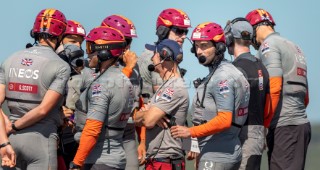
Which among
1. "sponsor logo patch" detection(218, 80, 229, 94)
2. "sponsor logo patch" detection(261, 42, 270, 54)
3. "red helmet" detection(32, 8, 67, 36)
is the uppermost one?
"red helmet" detection(32, 8, 67, 36)

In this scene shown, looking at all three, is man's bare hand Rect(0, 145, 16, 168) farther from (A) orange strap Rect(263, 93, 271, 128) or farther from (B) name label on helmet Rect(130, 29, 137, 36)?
(A) orange strap Rect(263, 93, 271, 128)

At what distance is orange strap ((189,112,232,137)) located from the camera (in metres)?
10.6

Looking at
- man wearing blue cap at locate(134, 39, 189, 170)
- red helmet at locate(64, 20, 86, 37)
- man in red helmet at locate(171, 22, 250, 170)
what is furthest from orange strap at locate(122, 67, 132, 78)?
red helmet at locate(64, 20, 86, 37)

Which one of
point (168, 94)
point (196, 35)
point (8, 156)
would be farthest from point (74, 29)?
point (8, 156)

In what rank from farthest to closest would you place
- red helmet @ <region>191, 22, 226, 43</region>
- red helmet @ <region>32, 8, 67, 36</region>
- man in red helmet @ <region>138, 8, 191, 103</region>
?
man in red helmet @ <region>138, 8, 191, 103</region>
red helmet @ <region>32, 8, 67, 36</region>
red helmet @ <region>191, 22, 226, 43</region>

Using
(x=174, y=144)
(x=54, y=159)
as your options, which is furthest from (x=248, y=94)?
(x=54, y=159)

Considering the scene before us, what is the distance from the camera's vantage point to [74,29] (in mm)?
14656

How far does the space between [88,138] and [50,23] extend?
5.81 feet

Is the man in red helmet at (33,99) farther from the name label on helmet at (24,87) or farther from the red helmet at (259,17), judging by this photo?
the red helmet at (259,17)

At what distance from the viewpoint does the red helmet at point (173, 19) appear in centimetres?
1434

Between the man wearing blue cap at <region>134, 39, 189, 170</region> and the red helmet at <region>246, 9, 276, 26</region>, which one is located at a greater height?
the red helmet at <region>246, 9, 276, 26</region>

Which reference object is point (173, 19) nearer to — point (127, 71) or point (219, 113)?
point (127, 71)

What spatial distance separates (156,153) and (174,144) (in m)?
0.26

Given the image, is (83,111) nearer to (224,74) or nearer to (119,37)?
(119,37)
